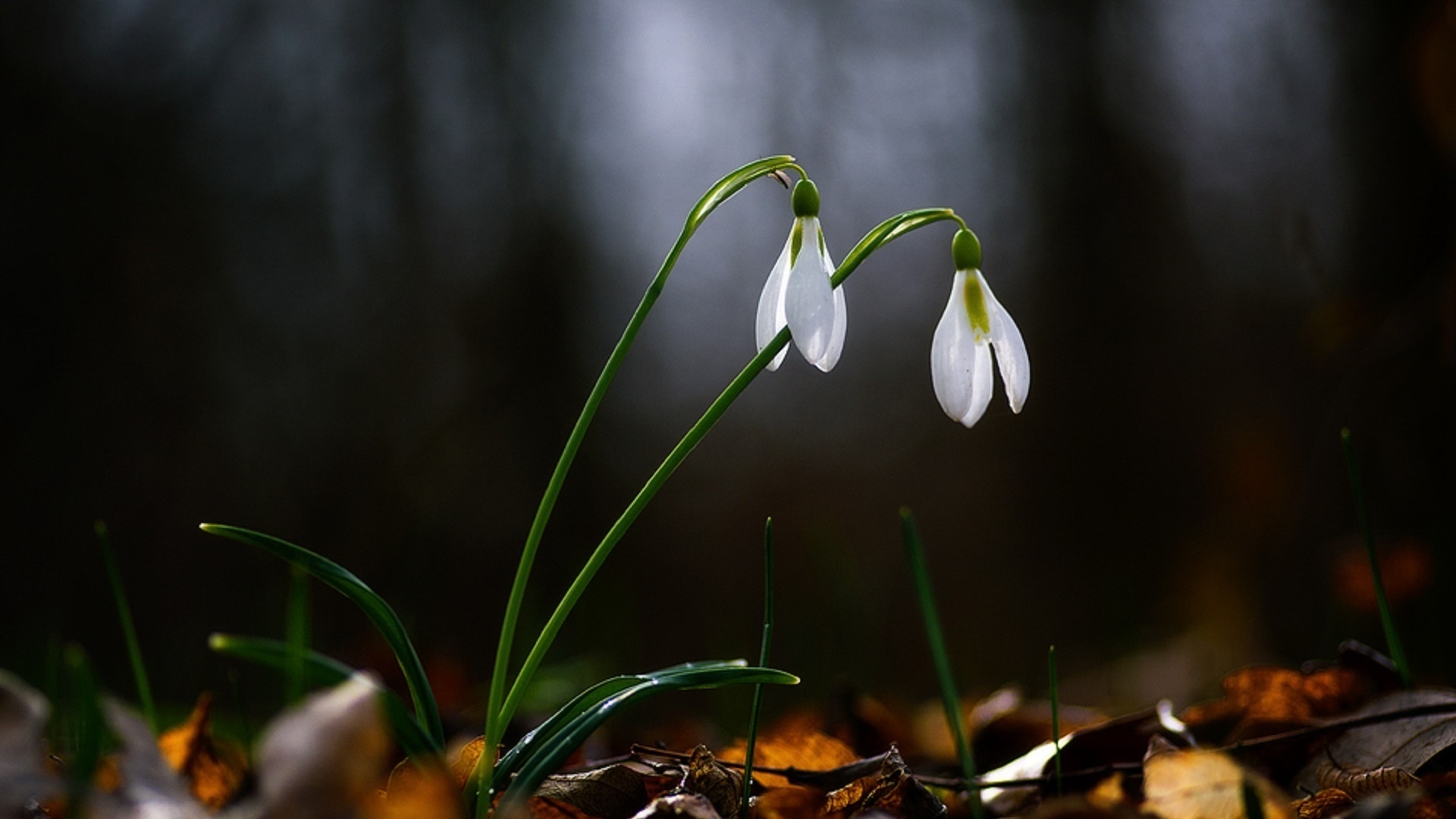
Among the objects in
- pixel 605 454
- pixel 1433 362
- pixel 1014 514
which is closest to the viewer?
pixel 1433 362

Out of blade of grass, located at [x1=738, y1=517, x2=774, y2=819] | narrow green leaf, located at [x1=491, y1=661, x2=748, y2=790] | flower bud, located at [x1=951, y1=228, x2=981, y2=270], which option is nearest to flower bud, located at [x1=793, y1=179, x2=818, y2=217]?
flower bud, located at [x1=951, y1=228, x2=981, y2=270]

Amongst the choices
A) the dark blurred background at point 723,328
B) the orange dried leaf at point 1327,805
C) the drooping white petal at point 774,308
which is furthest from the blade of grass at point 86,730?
the dark blurred background at point 723,328

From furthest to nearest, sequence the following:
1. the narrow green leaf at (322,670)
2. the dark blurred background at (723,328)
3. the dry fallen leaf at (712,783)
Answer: the dark blurred background at (723,328), the dry fallen leaf at (712,783), the narrow green leaf at (322,670)

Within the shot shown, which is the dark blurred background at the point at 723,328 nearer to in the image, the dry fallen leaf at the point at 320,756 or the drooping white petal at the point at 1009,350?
the drooping white petal at the point at 1009,350

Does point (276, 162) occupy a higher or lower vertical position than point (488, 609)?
higher

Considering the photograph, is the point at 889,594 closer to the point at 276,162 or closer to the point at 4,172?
the point at 276,162

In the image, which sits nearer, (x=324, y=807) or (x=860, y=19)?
(x=324, y=807)

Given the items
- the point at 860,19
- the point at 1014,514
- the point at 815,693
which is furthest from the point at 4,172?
the point at 1014,514
